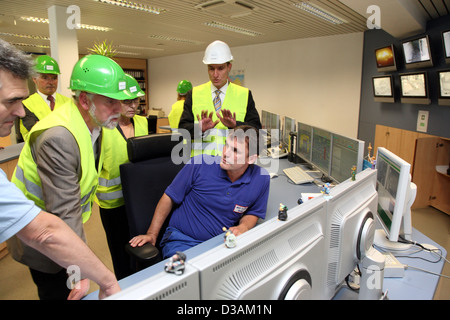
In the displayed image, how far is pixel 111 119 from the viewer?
1.32 m

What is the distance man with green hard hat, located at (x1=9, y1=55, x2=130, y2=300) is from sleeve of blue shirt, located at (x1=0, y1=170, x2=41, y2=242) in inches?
12.6

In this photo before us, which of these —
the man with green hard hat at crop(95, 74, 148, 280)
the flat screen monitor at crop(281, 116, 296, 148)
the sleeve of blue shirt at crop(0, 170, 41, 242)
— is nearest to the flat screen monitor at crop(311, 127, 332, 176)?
the flat screen monitor at crop(281, 116, 296, 148)

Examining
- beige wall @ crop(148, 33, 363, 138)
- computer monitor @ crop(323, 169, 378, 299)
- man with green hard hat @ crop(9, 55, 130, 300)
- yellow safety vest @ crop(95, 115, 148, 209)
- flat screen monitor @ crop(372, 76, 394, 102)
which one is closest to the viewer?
computer monitor @ crop(323, 169, 378, 299)

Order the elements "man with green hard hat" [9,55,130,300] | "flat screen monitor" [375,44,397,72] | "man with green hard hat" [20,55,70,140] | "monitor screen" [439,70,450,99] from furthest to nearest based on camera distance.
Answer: "flat screen monitor" [375,44,397,72]
"monitor screen" [439,70,450,99]
"man with green hard hat" [20,55,70,140]
"man with green hard hat" [9,55,130,300]

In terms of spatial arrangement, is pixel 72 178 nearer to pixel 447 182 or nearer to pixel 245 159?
pixel 245 159

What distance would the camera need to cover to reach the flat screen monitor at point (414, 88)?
4043 millimetres

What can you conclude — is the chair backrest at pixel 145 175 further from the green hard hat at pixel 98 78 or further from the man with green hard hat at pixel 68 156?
the green hard hat at pixel 98 78

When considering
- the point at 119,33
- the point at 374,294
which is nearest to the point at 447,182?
the point at 374,294

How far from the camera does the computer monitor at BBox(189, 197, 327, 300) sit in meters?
0.55

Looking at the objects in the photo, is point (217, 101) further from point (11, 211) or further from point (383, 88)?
point (383, 88)

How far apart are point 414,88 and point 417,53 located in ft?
1.62

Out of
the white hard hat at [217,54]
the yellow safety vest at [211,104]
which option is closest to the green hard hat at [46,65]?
the yellow safety vest at [211,104]

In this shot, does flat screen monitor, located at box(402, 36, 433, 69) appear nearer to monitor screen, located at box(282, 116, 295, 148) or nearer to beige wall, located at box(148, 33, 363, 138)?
beige wall, located at box(148, 33, 363, 138)
